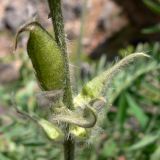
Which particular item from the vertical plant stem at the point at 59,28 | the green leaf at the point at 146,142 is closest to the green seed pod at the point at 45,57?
the vertical plant stem at the point at 59,28

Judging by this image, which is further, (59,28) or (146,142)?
(146,142)

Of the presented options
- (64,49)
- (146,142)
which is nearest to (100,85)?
(64,49)

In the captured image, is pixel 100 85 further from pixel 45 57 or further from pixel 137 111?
pixel 137 111

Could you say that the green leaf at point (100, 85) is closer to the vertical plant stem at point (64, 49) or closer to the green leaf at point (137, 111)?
the vertical plant stem at point (64, 49)

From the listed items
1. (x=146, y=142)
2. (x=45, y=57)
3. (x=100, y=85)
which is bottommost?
(x=146, y=142)

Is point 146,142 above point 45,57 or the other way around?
the other way around
